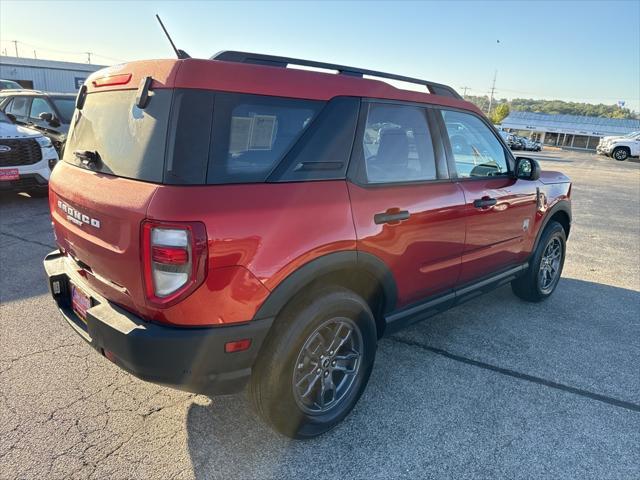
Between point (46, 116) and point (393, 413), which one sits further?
point (46, 116)

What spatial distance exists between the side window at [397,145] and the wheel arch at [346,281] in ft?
1.61

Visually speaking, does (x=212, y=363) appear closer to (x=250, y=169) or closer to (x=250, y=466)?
(x=250, y=466)

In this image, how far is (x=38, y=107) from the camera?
9.51m

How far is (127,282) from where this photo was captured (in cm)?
202

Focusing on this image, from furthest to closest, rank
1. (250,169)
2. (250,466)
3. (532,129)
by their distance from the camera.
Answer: (532,129) → (250,466) → (250,169)

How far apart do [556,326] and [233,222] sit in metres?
3.41

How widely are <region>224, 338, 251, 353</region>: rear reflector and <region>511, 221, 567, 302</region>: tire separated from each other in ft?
10.4

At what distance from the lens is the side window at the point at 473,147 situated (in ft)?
10.6

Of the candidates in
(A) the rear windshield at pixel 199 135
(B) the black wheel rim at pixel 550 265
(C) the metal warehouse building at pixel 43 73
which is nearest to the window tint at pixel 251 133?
(A) the rear windshield at pixel 199 135

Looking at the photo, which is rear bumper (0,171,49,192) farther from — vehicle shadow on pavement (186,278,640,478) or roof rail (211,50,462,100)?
roof rail (211,50,462,100)

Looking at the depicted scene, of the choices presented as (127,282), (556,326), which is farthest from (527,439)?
(127,282)

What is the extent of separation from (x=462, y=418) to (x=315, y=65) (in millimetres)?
2252

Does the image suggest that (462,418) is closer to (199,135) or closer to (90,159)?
(199,135)

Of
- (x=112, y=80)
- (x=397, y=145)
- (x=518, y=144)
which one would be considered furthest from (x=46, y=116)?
(x=518, y=144)
